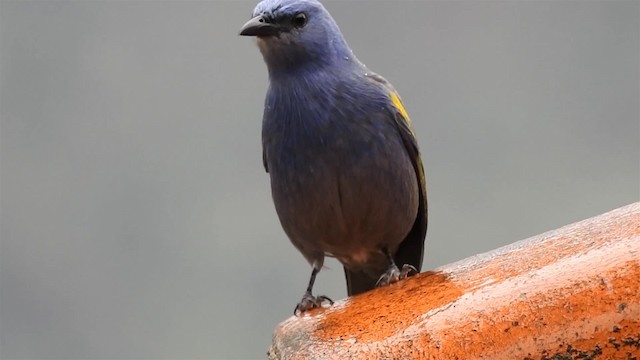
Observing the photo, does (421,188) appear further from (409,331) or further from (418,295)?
(409,331)

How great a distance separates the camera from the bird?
3.04 meters

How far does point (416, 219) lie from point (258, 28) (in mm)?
841

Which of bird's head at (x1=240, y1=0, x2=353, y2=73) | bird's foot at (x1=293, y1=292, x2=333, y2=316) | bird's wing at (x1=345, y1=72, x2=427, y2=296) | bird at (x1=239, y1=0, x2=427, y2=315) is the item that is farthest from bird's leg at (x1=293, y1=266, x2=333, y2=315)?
bird's head at (x1=240, y1=0, x2=353, y2=73)

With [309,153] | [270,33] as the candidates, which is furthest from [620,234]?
[270,33]

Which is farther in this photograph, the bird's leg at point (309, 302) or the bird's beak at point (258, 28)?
the bird's beak at point (258, 28)

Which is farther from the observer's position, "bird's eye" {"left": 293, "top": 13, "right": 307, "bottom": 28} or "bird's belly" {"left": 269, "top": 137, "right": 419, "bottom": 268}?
"bird's eye" {"left": 293, "top": 13, "right": 307, "bottom": 28}

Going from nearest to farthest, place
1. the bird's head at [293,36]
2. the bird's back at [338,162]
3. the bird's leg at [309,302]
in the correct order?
1. the bird's leg at [309,302]
2. the bird's back at [338,162]
3. the bird's head at [293,36]

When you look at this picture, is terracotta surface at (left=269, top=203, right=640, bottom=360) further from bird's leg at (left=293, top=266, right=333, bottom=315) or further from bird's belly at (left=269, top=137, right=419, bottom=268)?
bird's belly at (left=269, top=137, right=419, bottom=268)

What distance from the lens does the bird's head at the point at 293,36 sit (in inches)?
124

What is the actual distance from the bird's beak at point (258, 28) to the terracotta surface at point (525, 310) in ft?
4.14

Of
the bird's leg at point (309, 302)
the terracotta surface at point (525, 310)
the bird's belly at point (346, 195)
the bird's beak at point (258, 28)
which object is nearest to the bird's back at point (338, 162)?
the bird's belly at point (346, 195)

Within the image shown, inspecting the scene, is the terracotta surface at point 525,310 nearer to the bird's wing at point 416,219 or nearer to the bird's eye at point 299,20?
the bird's wing at point 416,219

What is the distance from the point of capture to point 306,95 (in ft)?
10.2

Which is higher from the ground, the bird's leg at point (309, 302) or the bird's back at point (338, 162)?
the bird's back at point (338, 162)
